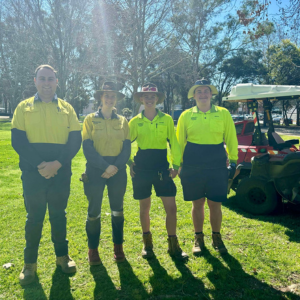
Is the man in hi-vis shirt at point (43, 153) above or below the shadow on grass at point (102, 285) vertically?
above

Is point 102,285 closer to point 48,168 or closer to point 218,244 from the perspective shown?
point 48,168

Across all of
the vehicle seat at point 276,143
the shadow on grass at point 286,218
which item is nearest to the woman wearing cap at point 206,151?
the shadow on grass at point 286,218

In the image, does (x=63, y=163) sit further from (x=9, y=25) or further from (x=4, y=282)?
(x=9, y=25)

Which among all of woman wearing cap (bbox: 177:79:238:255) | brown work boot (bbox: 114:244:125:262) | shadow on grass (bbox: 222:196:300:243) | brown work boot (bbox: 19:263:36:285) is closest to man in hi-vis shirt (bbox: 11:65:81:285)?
brown work boot (bbox: 19:263:36:285)

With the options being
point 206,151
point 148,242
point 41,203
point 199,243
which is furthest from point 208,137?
point 41,203

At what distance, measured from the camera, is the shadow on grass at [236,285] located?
2.74 m

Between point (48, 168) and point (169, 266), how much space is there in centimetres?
172

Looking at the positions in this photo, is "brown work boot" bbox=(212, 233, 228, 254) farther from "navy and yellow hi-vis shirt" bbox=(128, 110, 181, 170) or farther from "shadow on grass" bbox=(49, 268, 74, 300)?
"shadow on grass" bbox=(49, 268, 74, 300)

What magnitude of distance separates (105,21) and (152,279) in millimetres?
14429

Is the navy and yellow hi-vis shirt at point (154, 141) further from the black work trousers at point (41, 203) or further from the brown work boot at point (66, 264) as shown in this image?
the brown work boot at point (66, 264)

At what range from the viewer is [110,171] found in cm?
308

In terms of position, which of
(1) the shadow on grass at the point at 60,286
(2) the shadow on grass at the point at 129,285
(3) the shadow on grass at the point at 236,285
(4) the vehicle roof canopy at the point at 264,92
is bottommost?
(3) the shadow on grass at the point at 236,285

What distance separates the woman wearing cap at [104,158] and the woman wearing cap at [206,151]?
74 centimetres

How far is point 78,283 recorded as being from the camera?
2.96 metres
